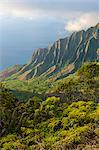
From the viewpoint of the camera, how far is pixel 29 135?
41750 millimetres

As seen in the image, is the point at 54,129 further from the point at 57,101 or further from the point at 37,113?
the point at 57,101

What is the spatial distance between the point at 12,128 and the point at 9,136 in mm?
3920

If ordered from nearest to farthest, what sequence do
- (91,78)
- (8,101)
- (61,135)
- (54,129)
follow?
(61,135), (54,129), (8,101), (91,78)

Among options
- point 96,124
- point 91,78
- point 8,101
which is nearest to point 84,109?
point 96,124

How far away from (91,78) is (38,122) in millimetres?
46676

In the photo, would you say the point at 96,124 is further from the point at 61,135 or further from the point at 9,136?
the point at 9,136

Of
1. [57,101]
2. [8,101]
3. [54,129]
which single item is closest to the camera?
[54,129]

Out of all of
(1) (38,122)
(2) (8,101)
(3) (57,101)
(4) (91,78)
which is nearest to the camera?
(1) (38,122)

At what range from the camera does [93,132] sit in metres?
38.8

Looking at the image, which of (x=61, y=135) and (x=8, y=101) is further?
(x=8, y=101)

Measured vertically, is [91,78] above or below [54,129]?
above

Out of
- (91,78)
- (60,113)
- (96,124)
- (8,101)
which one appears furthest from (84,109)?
(91,78)

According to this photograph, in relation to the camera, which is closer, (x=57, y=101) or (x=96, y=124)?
(x=96, y=124)

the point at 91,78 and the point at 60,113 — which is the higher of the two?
the point at 91,78
